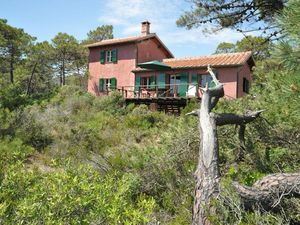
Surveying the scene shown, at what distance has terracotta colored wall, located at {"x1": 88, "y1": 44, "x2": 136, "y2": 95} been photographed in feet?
89.8

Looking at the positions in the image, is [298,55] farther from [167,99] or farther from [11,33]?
[11,33]

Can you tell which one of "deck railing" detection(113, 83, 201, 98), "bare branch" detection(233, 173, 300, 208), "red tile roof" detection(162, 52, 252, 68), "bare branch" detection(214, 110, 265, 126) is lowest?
"bare branch" detection(233, 173, 300, 208)

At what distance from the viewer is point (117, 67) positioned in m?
28.2

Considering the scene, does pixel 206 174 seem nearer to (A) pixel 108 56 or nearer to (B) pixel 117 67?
(B) pixel 117 67

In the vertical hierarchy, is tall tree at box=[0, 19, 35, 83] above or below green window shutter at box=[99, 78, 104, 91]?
above

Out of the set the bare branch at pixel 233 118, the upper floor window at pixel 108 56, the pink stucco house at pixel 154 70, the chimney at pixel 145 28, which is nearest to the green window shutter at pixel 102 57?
the pink stucco house at pixel 154 70

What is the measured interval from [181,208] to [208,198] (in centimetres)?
109

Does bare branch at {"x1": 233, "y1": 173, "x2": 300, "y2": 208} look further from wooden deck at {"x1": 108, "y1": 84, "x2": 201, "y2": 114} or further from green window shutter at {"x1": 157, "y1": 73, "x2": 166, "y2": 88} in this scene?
green window shutter at {"x1": 157, "y1": 73, "x2": 166, "y2": 88}

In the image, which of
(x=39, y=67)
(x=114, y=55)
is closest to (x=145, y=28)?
(x=114, y=55)

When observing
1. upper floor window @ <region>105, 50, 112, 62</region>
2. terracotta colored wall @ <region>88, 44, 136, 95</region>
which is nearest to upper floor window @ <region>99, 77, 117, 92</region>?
terracotta colored wall @ <region>88, 44, 136, 95</region>

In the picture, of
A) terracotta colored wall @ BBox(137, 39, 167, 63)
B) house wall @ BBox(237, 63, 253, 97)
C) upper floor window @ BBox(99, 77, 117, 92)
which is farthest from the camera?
upper floor window @ BBox(99, 77, 117, 92)

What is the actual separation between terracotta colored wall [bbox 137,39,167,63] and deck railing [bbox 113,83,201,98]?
9.31 ft

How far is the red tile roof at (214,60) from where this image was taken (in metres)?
22.0

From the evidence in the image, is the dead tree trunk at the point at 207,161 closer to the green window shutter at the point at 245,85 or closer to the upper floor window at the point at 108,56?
the green window shutter at the point at 245,85
